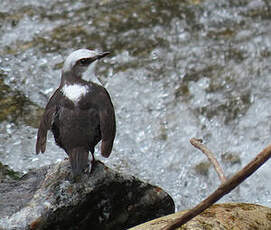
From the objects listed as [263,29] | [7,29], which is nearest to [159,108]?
[263,29]

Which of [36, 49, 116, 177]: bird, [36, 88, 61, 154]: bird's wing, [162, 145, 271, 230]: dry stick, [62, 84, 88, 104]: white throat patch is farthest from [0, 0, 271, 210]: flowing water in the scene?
[162, 145, 271, 230]: dry stick

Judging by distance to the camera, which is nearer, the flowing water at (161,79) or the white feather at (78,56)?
the white feather at (78,56)

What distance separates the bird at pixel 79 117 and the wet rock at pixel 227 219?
2.40ft

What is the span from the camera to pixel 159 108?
665 cm

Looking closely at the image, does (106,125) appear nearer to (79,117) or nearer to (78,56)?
(79,117)

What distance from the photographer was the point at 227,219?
3.38 m

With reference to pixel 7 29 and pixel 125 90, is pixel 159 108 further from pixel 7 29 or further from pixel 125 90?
pixel 7 29

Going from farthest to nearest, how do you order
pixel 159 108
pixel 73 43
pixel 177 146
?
pixel 73 43 → pixel 159 108 → pixel 177 146

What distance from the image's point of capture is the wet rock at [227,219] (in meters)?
3.28

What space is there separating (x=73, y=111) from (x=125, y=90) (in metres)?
3.07

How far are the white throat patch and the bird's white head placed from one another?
0.33 ft

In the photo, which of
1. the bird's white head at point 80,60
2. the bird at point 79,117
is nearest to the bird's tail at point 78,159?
the bird at point 79,117

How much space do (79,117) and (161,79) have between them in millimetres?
3256

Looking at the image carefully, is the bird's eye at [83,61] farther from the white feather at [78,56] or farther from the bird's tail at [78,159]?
the bird's tail at [78,159]
